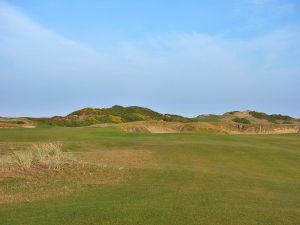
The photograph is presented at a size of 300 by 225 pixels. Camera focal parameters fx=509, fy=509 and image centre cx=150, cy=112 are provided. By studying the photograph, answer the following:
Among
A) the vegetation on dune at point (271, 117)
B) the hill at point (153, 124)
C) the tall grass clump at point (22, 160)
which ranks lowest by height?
the tall grass clump at point (22, 160)

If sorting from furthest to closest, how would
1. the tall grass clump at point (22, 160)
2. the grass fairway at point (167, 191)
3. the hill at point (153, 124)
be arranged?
the hill at point (153, 124) → the tall grass clump at point (22, 160) → the grass fairway at point (167, 191)

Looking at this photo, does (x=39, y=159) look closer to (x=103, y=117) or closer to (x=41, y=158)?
(x=41, y=158)

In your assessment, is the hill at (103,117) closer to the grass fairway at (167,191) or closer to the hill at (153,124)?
the hill at (153,124)

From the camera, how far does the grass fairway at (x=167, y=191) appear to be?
12.6 metres

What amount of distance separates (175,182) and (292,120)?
279ft

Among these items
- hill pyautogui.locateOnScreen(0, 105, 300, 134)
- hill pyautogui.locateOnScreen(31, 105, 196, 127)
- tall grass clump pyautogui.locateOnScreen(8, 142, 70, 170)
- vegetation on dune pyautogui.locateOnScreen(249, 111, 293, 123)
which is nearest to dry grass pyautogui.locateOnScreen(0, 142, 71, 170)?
tall grass clump pyautogui.locateOnScreen(8, 142, 70, 170)

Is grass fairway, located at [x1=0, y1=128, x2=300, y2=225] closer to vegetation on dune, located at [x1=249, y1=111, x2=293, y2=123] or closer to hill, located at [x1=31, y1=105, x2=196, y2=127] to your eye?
hill, located at [x1=31, y1=105, x2=196, y2=127]

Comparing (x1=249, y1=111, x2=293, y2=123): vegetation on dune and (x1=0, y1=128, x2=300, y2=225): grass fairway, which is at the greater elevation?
(x1=249, y1=111, x2=293, y2=123): vegetation on dune

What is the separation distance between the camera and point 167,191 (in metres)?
17.6

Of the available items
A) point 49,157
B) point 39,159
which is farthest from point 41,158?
point 49,157

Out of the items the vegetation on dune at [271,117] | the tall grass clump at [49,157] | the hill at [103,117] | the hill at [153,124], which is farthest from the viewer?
the vegetation on dune at [271,117]

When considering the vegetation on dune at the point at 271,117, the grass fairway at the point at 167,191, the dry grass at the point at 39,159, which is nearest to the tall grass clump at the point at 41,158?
the dry grass at the point at 39,159

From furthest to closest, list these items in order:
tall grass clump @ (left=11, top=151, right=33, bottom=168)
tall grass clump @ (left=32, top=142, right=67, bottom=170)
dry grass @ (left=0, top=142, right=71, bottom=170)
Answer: tall grass clump @ (left=32, top=142, right=67, bottom=170)
dry grass @ (left=0, top=142, right=71, bottom=170)
tall grass clump @ (left=11, top=151, right=33, bottom=168)

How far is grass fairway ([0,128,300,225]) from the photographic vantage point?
1260 cm
